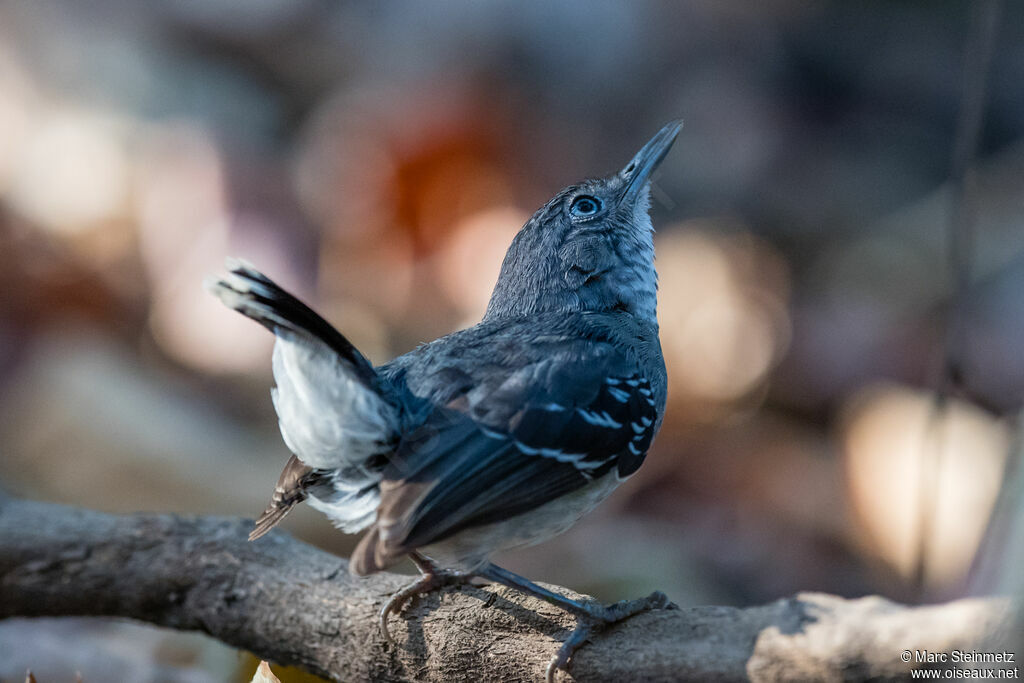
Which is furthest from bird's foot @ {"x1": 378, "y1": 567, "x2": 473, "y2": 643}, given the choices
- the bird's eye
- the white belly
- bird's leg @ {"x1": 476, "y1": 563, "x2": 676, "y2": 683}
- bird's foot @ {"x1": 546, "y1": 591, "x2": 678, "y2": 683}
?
the bird's eye

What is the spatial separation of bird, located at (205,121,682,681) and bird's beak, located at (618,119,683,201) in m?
0.96

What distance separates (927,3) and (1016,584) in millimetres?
9433

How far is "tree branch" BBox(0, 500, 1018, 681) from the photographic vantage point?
2389 millimetres

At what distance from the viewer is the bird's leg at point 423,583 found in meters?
3.21

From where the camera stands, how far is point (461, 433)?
2949mm

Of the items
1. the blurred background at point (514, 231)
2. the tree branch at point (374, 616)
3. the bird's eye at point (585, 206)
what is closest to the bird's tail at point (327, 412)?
the tree branch at point (374, 616)

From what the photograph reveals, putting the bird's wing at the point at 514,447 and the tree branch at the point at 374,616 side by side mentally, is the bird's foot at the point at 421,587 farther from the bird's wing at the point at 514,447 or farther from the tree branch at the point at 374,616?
the bird's wing at the point at 514,447

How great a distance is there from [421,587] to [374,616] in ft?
0.63

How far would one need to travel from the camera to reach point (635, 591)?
5.76 metres

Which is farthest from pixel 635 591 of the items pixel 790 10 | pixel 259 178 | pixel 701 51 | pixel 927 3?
pixel 927 3

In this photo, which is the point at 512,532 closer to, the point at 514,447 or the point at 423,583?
the point at 514,447

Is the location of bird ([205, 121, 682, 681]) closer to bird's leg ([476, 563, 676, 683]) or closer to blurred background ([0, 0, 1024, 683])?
bird's leg ([476, 563, 676, 683])

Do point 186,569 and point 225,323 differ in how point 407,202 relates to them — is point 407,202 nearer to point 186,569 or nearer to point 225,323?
point 225,323

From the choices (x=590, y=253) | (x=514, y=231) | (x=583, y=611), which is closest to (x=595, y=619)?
(x=583, y=611)
